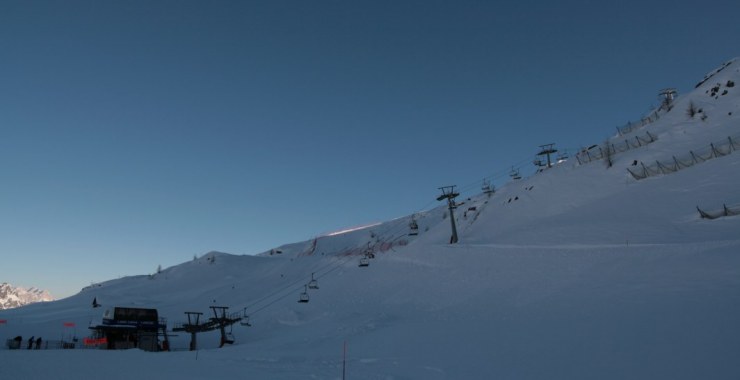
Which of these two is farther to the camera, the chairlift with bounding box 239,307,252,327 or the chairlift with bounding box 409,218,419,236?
the chairlift with bounding box 409,218,419,236

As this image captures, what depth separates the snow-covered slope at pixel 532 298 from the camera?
680 inches

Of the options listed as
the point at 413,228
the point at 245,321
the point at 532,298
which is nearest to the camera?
the point at 532,298

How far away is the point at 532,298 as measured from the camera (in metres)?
27.5

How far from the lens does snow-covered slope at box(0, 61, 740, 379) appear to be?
17281 millimetres

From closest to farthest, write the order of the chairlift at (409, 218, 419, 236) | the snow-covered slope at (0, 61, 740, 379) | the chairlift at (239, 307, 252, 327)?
the snow-covered slope at (0, 61, 740, 379), the chairlift at (239, 307, 252, 327), the chairlift at (409, 218, 419, 236)

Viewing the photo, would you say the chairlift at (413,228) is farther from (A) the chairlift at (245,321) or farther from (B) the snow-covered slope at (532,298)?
(A) the chairlift at (245,321)

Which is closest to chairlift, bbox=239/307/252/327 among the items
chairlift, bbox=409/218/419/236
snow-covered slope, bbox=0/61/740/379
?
snow-covered slope, bbox=0/61/740/379

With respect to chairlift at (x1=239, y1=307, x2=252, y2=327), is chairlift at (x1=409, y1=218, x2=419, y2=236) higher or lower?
higher

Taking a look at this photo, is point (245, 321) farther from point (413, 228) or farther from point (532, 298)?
point (532, 298)

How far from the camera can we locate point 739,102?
164ft

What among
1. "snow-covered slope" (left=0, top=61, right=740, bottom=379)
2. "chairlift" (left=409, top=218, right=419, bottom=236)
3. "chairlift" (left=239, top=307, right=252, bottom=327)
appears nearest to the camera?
"snow-covered slope" (left=0, top=61, right=740, bottom=379)

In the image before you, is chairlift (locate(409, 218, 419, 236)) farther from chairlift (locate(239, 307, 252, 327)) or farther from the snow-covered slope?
chairlift (locate(239, 307, 252, 327))

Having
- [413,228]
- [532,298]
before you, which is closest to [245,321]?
[413,228]

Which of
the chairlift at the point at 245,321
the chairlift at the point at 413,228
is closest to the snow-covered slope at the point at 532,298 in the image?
the chairlift at the point at 245,321
